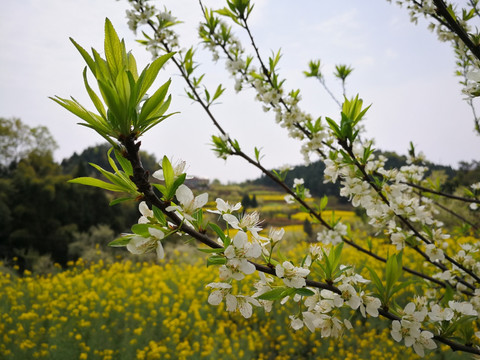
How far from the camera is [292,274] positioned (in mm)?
833

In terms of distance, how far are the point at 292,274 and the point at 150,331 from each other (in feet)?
12.3

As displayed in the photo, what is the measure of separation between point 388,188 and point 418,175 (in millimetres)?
942

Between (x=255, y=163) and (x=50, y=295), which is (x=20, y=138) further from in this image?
(x=255, y=163)

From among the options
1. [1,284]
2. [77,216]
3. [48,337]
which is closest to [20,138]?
[77,216]

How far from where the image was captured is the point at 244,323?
4.52 m

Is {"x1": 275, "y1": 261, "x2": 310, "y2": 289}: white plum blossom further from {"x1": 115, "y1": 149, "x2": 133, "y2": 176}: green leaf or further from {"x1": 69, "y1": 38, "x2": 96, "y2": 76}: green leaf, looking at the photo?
{"x1": 69, "y1": 38, "x2": 96, "y2": 76}: green leaf

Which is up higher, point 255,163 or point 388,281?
point 255,163

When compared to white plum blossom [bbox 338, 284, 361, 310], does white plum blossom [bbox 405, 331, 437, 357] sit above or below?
below

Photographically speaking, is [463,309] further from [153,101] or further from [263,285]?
[153,101]

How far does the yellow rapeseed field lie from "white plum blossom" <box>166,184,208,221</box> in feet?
9.29

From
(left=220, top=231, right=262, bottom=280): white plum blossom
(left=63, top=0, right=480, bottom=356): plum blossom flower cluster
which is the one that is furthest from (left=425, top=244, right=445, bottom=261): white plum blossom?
(left=220, top=231, right=262, bottom=280): white plum blossom

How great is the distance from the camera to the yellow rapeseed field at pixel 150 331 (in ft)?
11.1

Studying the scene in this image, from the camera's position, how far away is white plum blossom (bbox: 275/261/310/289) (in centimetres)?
80

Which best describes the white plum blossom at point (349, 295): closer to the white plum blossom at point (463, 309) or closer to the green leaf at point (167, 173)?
the white plum blossom at point (463, 309)
